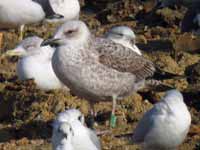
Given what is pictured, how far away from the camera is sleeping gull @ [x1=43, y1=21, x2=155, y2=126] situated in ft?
35.3

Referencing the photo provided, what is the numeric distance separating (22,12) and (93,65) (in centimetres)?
485

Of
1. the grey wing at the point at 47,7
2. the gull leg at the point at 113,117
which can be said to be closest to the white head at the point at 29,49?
the gull leg at the point at 113,117

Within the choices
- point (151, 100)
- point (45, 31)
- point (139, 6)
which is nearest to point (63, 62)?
point (151, 100)

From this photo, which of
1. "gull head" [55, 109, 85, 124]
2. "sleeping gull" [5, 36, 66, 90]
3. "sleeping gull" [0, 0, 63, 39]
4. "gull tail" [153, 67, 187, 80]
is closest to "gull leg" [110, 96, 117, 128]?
"sleeping gull" [5, 36, 66, 90]

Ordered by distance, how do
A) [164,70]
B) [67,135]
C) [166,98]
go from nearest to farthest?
[67,135] < [166,98] < [164,70]

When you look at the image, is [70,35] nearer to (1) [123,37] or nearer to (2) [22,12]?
(1) [123,37]

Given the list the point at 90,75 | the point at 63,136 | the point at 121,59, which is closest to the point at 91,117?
the point at 90,75

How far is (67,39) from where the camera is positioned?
35.5 ft

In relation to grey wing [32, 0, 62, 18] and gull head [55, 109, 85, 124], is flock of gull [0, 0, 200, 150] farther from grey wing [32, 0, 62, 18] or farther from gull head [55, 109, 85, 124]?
grey wing [32, 0, 62, 18]

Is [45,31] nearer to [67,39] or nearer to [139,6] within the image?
[139,6]

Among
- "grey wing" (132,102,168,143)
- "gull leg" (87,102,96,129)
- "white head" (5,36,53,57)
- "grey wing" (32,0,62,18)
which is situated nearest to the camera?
"grey wing" (132,102,168,143)

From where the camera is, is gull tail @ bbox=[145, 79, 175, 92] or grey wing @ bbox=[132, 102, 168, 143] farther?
gull tail @ bbox=[145, 79, 175, 92]

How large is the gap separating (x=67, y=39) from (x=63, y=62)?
280 mm

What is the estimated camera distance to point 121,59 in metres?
11.6
